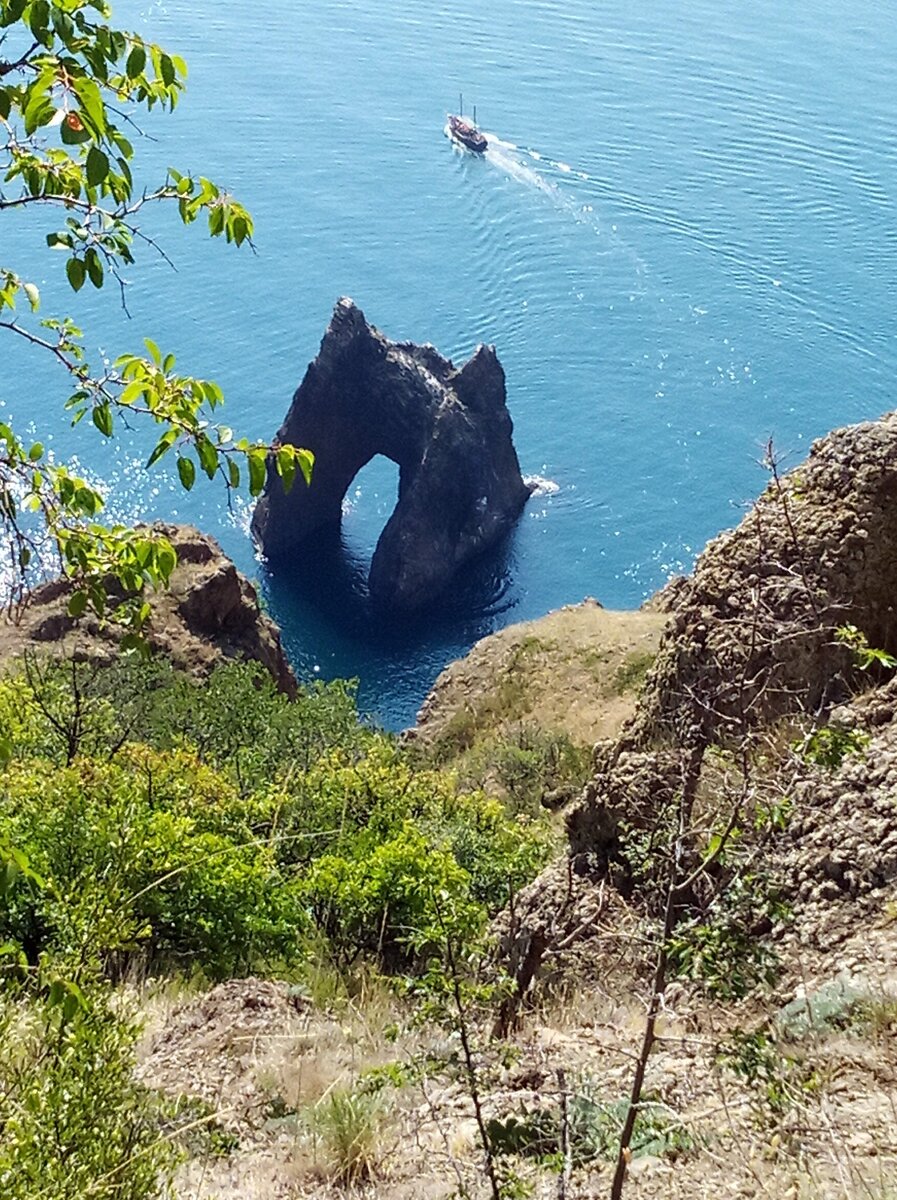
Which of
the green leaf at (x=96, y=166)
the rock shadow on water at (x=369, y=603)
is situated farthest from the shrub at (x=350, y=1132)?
the rock shadow on water at (x=369, y=603)

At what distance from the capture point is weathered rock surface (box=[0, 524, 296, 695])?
129ft

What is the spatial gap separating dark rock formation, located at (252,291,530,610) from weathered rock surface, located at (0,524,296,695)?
29459 mm

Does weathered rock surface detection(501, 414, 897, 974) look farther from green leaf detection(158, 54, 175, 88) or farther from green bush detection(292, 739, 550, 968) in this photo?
green leaf detection(158, 54, 175, 88)

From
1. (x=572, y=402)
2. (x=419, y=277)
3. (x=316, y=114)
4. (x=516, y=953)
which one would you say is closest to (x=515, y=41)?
(x=316, y=114)

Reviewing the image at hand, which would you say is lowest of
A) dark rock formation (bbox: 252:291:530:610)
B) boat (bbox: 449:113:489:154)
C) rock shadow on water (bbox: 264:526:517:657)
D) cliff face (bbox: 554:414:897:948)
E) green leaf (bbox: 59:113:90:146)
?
rock shadow on water (bbox: 264:526:517:657)

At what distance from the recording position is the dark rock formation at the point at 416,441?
257 feet

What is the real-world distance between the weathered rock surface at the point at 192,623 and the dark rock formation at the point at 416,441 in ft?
96.6

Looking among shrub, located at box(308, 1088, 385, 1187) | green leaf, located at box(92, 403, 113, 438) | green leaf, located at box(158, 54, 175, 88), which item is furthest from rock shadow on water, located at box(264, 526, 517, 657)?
green leaf, located at box(158, 54, 175, 88)

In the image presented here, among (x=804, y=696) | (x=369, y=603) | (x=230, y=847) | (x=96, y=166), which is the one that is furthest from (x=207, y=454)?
(x=369, y=603)

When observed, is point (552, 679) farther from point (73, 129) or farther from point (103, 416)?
point (73, 129)

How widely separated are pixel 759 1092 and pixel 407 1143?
6.73 ft

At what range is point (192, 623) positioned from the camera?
44.1 metres

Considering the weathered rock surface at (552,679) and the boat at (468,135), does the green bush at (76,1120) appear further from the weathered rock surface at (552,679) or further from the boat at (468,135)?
the boat at (468,135)

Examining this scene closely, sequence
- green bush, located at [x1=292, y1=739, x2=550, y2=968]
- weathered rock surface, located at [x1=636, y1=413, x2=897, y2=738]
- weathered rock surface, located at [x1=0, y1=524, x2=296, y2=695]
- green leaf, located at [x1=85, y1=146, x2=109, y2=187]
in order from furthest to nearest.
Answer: weathered rock surface, located at [x1=0, y1=524, x2=296, y2=695]
green bush, located at [x1=292, y1=739, x2=550, y2=968]
weathered rock surface, located at [x1=636, y1=413, x2=897, y2=738]
green leaf, located at [x1=85, y1=146, x2=109, y2=187]
